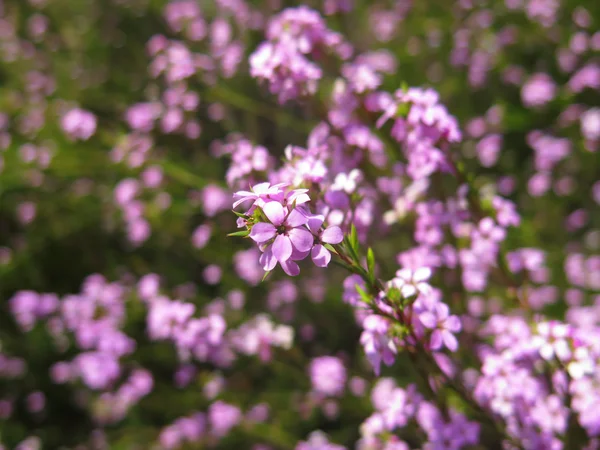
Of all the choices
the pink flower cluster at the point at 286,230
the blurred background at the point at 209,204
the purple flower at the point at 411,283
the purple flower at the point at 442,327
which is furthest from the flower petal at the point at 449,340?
the blurred background at the point at 209,204

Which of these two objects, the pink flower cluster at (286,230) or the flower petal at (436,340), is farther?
the flower petal at (436,340)

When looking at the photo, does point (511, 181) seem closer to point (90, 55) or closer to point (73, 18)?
point (90, 55)

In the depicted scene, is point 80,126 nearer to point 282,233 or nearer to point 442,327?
point 282,233

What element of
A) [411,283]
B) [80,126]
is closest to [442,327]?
[411,283]

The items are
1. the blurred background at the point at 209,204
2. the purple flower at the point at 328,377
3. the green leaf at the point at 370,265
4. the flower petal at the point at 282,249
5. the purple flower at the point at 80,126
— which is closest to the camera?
the flower petal at the point at 282,249

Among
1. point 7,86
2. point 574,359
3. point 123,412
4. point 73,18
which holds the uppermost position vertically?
point 73,18

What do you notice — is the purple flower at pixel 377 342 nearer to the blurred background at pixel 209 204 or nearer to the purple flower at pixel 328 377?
the blurred background at pixel 209 204

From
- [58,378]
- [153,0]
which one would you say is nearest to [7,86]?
[153,0]

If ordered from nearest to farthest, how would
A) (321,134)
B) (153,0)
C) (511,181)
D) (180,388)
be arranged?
(321,134), (180,388), (511,181), (153,0)
